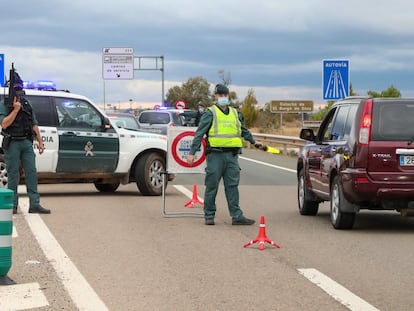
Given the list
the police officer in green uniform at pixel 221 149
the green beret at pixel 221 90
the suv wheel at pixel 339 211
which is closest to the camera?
the suv wheel at pixel 339 211

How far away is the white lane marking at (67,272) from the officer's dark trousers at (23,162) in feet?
3.45

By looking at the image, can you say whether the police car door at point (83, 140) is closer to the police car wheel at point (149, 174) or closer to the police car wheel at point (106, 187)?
the police car wheel at point (149, 174)

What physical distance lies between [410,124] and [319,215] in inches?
122

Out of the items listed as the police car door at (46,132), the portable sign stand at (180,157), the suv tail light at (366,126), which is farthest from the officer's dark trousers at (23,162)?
the suv tail light at (366,126)

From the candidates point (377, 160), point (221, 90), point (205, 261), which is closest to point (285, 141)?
point (221, 90)

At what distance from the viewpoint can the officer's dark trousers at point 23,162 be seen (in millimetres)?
12203

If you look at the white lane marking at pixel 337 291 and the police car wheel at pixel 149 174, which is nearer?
the white lane marking at pixel 337 291

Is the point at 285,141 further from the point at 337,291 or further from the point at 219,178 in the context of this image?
the point at 337,291

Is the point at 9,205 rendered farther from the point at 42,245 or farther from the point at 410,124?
the point at 410,124

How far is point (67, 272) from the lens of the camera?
25.8 feet

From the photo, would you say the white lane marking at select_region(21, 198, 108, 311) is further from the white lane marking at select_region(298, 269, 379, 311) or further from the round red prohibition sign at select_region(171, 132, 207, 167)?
the round red prohibition sign at select_region(171, 132, 207, 167)

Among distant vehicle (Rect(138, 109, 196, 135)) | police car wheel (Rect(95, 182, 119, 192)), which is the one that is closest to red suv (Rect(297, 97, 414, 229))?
police car wheel (Rect(95, 182, 119, 192))

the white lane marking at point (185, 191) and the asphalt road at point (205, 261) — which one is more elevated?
the asphalt road at point (205, 261)

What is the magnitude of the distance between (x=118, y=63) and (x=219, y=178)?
4689 centimetres
